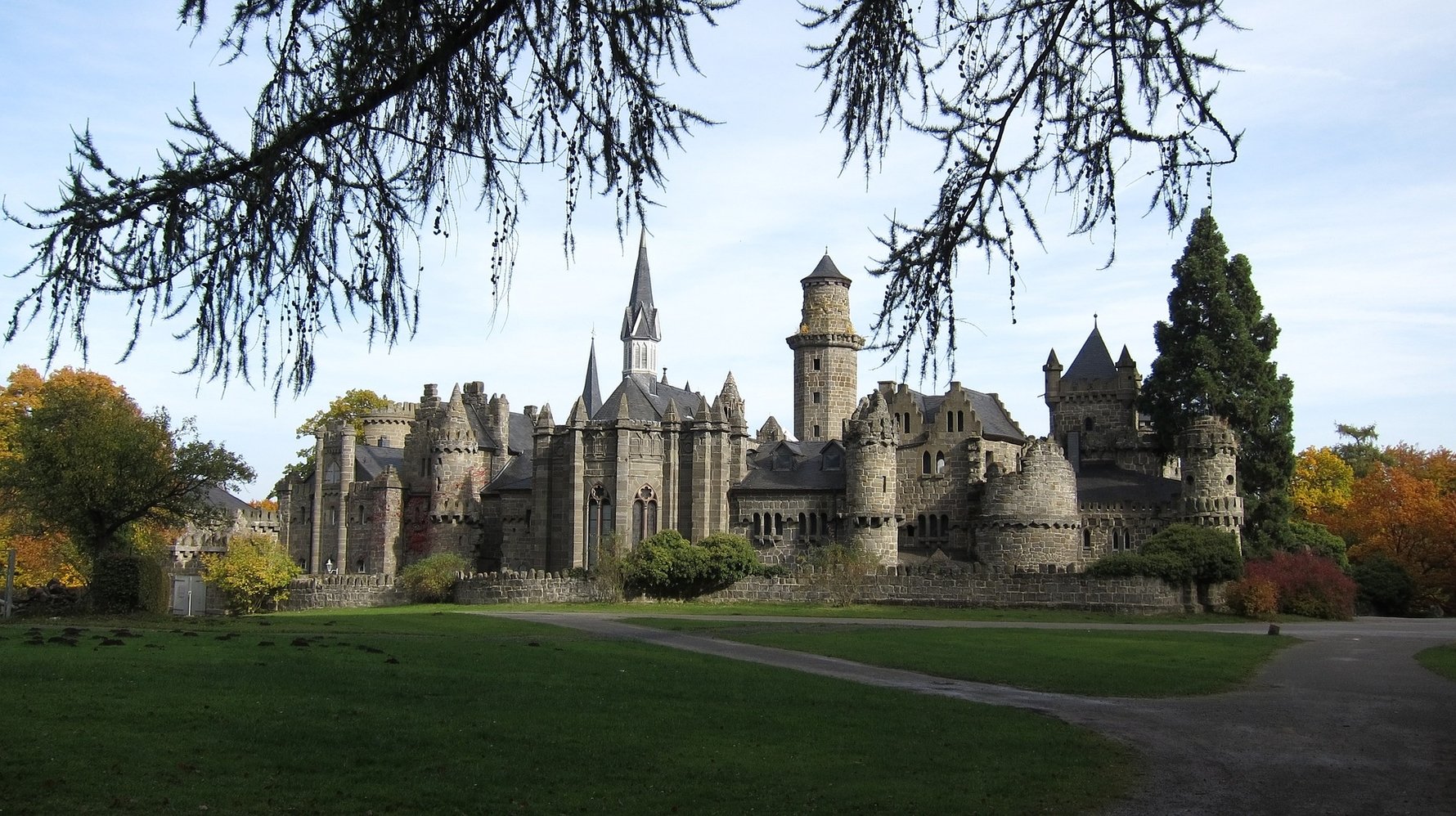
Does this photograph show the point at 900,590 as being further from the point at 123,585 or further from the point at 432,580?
the point at 123,585

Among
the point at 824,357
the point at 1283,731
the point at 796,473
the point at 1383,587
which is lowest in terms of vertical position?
the point at 1283,731

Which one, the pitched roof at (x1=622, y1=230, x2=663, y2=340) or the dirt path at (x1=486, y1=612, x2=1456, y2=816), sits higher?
the pitched roof at (x1=622, y1=230, x2=663, y2=340)

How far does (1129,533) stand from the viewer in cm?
6475

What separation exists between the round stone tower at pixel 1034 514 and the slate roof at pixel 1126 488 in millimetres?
2887

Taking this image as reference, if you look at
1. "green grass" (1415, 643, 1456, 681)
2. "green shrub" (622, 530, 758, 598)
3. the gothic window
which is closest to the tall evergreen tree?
"green shrub" (622, 530, 758, 598)

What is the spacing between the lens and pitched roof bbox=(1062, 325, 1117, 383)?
74.7 meters

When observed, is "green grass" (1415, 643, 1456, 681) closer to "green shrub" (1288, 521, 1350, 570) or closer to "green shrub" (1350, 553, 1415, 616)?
"green shrub" (1350, 553, 1415, 616)

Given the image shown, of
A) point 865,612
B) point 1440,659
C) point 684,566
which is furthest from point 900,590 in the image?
point 1440,659

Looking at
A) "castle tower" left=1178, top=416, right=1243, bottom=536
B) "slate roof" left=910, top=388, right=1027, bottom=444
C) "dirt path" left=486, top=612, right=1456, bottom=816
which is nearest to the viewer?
"dirt path" left=486, top=612, right=1456, bottom=816

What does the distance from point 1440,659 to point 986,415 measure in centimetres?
4196

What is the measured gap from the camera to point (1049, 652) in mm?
30656

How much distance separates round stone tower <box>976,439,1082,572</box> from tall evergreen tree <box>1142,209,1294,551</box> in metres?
6.63

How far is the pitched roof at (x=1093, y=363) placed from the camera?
74.7 meters

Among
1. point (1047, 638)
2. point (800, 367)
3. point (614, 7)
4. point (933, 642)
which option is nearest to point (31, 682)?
point (614, 7)
